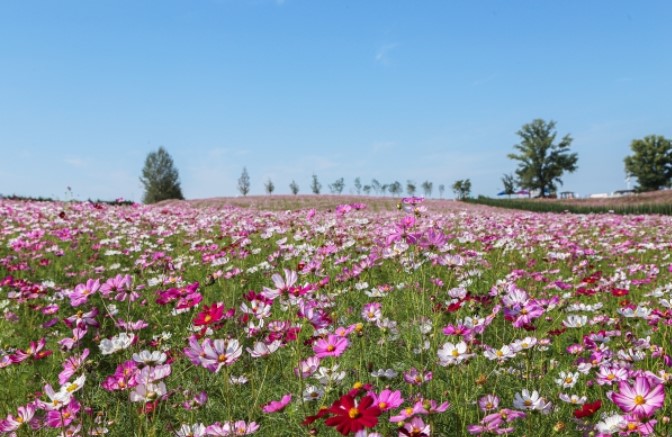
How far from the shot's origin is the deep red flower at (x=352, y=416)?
1.33 meters

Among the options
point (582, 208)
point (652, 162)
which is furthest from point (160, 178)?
point (652, 162)

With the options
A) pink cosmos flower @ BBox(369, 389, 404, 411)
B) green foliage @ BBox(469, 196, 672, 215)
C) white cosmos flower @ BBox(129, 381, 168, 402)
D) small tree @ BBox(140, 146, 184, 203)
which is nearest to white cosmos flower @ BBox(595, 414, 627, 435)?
pink cosmos flower @ BBox(369, 389, 404, 411)

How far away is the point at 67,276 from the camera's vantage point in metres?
6.01

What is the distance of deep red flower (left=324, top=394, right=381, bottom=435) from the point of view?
4.35 ft

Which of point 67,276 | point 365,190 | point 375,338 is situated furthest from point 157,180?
point 375,338

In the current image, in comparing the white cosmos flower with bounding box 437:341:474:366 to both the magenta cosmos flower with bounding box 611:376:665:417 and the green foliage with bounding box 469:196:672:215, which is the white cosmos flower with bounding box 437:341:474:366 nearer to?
the magenta cosmos flower with bounding box 611:376:665:417

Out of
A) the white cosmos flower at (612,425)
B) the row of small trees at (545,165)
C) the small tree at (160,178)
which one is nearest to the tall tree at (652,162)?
the row of small trees at (545,165)

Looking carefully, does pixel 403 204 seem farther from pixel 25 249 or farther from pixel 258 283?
pixel 25 249

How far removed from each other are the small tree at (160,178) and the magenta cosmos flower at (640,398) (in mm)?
59620

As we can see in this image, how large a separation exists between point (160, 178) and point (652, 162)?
59.2 m

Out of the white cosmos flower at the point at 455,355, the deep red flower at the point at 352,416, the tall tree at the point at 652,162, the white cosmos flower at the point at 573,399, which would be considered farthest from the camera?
the tall tree at the point at 652,162

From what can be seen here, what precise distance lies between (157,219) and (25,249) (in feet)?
10.5

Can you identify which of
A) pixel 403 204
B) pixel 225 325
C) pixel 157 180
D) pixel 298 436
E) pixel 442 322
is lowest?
pixel 298 436

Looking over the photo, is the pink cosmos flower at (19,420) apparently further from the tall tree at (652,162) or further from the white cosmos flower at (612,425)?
the tall tree at (652,162)
